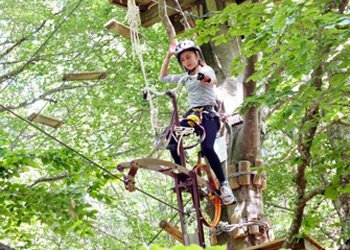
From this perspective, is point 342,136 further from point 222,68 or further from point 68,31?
point 68,31

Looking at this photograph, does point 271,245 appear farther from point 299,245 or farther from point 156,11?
point 156,11

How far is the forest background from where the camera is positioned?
364 cm

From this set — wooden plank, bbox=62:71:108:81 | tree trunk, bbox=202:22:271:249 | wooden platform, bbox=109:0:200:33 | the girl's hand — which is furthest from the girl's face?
wooden plank, bbox=62:71:108:81

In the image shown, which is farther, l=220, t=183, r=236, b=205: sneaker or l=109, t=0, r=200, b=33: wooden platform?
l=109, t=0, r=200, b=33: wooden platform

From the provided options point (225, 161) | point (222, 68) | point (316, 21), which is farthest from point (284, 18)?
point (222, 68)

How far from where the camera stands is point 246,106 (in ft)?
13.0

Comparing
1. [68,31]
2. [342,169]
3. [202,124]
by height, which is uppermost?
[68,31]

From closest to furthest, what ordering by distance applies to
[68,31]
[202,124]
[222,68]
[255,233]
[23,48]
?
[202,124]
[255,233]
[222,68]
[68,31]
[23,48]

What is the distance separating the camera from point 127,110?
33.6 feet

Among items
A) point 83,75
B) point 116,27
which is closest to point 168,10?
→ point 116,27

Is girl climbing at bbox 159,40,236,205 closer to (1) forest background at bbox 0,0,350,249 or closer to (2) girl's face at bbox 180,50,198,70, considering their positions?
(2) girl's face at bbox 180,50,198,70

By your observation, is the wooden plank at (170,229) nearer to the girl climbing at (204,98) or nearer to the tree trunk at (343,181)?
the girl climbing at (204,98)

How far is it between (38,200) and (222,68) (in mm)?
2443

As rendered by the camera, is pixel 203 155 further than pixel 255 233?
No
